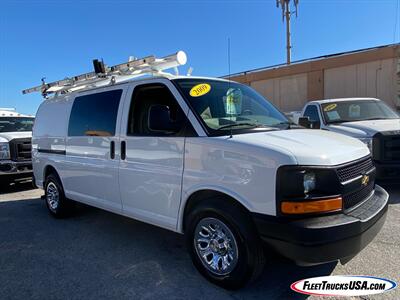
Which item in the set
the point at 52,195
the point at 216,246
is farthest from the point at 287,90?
the point at 216,246

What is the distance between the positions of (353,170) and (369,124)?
4.05 m

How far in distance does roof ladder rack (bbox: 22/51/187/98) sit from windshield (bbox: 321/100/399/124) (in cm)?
403

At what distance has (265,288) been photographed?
3221 mm

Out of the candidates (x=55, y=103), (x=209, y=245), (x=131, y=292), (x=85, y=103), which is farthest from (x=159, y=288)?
(x=55, y=103)

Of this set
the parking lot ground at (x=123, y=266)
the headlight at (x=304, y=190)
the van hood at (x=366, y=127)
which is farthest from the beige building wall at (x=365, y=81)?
the headlight at (x=304, y=190)

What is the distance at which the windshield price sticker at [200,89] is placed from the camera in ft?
12.1

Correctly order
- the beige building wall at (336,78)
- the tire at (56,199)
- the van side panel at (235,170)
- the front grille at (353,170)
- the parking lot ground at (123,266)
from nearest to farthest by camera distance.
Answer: the van side panel at (235,170) < the front grille at (353,170) < the parking lot ground at (123,266) < the tire at (56,199) < the beige building wall at (336,78)

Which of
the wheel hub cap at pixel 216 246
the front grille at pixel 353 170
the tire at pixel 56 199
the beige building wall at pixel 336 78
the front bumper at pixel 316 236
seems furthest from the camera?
the beige building wall at pixel 336 78

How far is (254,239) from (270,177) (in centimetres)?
57

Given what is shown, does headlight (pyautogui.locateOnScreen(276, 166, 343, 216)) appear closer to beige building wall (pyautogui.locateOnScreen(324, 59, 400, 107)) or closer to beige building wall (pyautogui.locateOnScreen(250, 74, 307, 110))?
beige building wall (pyautogui.locateOnScreen(324, 59, 400, 107))

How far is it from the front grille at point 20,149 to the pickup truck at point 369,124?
21.2 ft

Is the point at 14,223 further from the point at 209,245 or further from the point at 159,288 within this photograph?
the point at 209,245

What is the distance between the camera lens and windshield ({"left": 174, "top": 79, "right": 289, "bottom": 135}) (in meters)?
3.48

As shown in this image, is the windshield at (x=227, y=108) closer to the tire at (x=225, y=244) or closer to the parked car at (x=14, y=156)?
the tire at (x=225, y=244)
